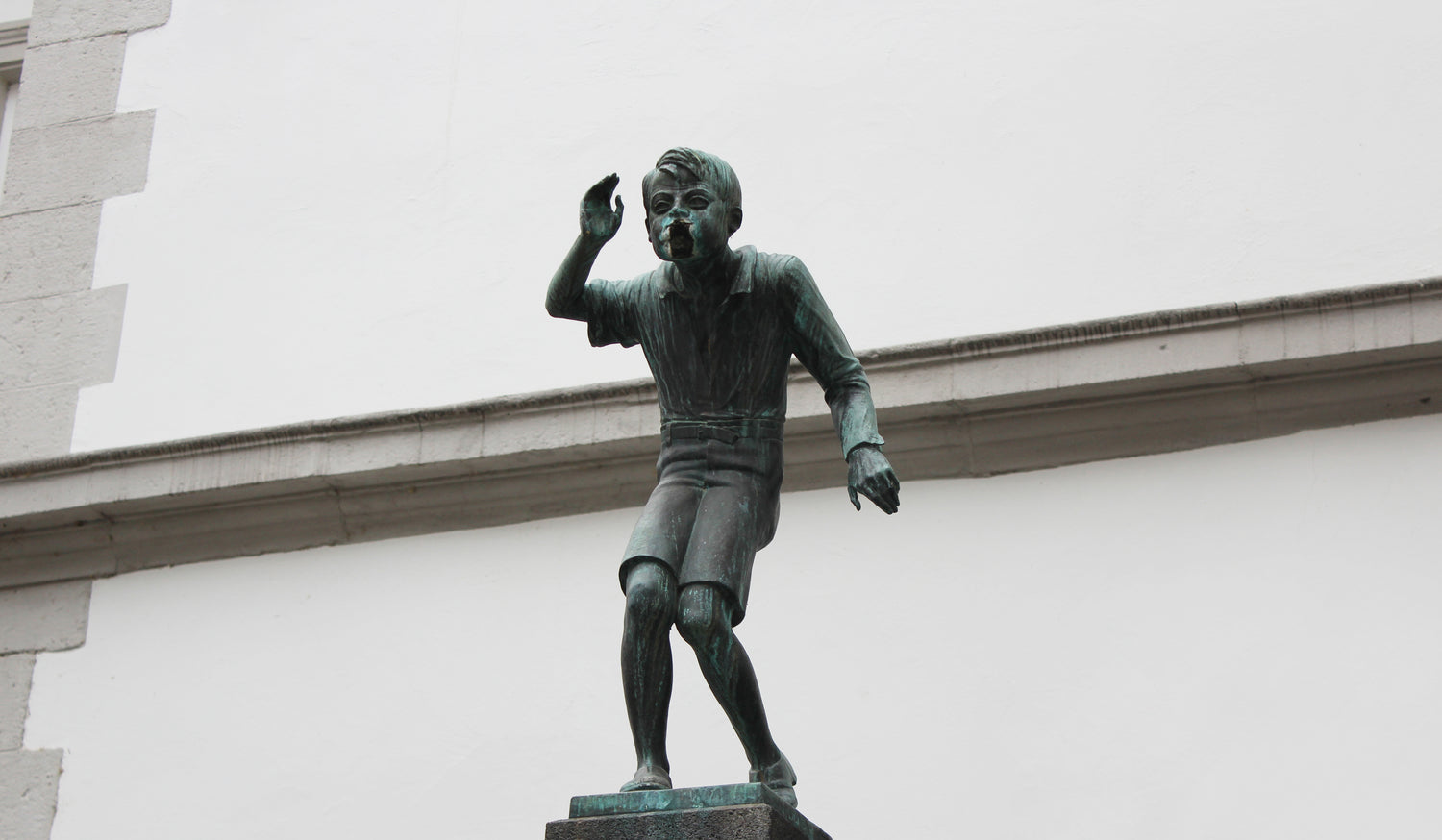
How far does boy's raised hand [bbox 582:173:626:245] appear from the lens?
175 inches

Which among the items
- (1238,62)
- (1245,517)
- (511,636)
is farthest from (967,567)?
(1238,62)

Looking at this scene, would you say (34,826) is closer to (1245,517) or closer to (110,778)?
(110,778)

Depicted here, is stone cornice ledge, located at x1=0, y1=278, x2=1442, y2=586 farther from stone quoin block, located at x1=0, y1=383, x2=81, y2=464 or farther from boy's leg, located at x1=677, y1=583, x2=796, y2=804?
boy's leg, located at x1=677, y1=583, x2=796, y2=804

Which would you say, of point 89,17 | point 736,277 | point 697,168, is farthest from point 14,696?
point 697,168

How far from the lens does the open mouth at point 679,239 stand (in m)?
4.39

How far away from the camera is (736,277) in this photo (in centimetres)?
455

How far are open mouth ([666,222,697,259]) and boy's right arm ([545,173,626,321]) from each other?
0.12 m

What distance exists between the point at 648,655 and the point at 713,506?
0.37 meters

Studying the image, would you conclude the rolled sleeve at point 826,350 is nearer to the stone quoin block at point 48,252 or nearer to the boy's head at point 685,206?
the boy's head at point 685,206

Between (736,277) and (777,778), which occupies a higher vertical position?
(736,277)

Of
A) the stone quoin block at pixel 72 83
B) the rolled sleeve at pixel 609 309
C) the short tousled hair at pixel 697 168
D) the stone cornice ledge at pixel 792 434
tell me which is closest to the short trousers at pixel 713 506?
the rolled sleeve at pixel 609 309

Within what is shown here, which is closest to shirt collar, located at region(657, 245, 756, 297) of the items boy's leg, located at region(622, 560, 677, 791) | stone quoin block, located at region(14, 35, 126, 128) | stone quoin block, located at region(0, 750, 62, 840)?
boy's leg, located at region(622, 560, 677, 791)

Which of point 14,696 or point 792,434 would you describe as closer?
point 792,434

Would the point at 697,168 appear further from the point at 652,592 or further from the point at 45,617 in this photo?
the point at 45,617
